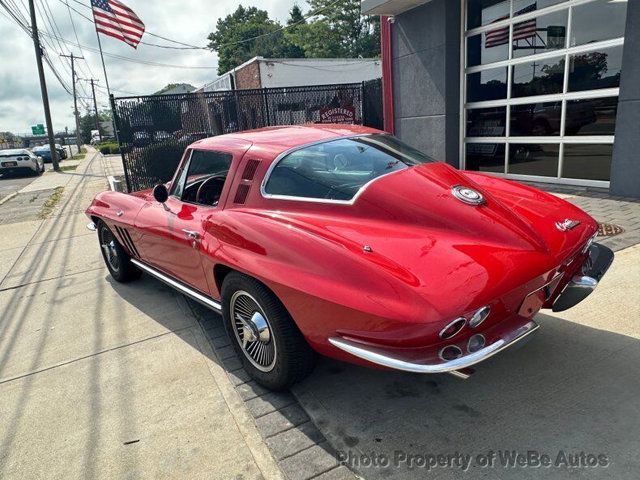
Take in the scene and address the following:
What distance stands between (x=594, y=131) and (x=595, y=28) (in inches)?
60.2

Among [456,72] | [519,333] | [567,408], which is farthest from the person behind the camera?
[456,72]

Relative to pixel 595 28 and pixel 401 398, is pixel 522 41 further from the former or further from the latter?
pixel 401 398


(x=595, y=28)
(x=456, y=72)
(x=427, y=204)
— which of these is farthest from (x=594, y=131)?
(x=427, y=204)

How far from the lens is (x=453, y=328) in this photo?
1945 millimetres

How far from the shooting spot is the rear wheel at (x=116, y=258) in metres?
4.73

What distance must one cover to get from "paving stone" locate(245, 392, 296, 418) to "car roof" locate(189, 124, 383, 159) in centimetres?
151

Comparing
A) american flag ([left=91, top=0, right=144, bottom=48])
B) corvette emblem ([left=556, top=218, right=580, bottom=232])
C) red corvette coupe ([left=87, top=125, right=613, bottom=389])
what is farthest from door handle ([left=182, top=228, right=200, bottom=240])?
american flag ([left=91, top=0, right=144, bottom=48])

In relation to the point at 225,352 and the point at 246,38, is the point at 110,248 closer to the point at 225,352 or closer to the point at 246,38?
the point at 225,352

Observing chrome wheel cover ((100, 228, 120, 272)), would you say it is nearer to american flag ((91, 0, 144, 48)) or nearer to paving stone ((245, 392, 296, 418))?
paving stone ((245, 392, 296, 418))

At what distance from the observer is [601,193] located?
701 centimetres

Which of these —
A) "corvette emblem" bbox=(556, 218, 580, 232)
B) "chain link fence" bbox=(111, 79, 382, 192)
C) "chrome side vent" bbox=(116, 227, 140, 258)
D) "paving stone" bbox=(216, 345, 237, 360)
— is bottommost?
"paving stone" bbox=(216, 345, 237, 360)

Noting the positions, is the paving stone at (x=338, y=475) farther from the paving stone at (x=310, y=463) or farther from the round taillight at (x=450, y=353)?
the round taillight at (x=450, y=353)

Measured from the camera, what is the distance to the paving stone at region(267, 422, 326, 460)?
2275 millimetres

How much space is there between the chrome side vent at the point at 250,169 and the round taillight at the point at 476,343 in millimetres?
1705
